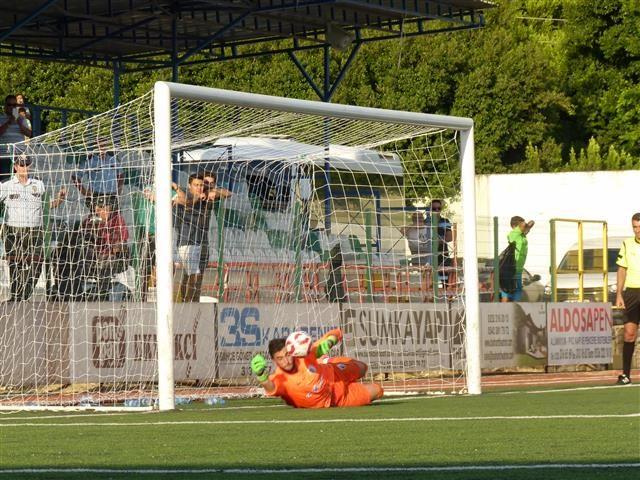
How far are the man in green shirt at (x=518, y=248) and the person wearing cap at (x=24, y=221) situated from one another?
770 centimetres

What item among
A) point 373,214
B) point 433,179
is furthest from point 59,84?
point 373,214

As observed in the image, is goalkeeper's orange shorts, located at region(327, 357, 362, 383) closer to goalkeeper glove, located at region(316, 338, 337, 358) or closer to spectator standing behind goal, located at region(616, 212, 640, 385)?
goalkeeper glove, located at region(316, 338, 337, 358)

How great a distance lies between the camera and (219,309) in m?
16.2

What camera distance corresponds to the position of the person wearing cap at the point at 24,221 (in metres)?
15.4

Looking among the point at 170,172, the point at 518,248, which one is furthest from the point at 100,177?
the point at 518,248

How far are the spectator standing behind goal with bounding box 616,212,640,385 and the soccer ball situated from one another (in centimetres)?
586

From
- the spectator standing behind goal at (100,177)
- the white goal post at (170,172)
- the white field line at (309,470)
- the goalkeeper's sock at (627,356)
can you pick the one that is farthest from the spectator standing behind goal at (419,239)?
the white field line at (309,470)

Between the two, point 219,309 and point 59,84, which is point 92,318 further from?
point 59,84

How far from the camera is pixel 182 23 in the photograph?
25.2 m

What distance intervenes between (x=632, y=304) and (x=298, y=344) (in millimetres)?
6090

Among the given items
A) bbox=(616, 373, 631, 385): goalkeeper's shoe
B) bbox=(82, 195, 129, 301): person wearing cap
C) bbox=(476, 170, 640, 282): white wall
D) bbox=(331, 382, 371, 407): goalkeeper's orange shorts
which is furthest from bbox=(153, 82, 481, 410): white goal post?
bbox=(476, 170, 640, 282): white wall

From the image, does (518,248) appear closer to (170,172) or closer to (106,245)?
(106,245)

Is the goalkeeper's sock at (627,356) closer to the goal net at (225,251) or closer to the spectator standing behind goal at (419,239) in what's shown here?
Answer: the goal net at (225,251)

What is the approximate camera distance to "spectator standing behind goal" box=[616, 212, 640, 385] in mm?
16141
